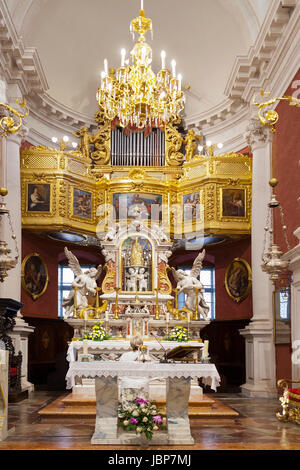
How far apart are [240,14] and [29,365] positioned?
10881 mm

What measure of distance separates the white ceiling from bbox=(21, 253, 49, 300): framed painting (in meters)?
4.87

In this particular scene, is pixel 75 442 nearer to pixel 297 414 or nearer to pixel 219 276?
pixel 297 414

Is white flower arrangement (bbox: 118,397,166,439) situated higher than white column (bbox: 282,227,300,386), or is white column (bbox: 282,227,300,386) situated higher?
white column (bbox: 282,227,300,386)

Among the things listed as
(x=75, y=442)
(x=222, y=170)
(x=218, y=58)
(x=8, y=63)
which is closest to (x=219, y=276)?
(x=222, y=170)

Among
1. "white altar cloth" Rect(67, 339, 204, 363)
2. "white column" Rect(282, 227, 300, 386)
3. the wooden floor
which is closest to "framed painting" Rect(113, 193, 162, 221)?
"white altar cloth" Rect(67, 339, 204, 363)

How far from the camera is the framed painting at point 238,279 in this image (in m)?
16.3

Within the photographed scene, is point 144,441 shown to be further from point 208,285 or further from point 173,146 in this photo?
point 173,146

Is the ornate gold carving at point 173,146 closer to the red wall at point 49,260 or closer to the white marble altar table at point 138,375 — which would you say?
the red wall at point 49,260

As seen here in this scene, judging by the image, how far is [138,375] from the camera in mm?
7320

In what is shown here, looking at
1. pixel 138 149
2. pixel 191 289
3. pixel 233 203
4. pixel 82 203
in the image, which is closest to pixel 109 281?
pixel 191 289

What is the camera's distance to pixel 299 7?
37.2 feet

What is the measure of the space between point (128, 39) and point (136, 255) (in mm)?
7068

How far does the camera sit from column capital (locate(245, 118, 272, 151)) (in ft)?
47.8

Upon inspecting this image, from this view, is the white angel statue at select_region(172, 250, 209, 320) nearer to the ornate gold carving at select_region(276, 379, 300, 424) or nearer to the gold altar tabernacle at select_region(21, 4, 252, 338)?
the gold altar tabernacle at select_region(21, 4, 252, 338)
